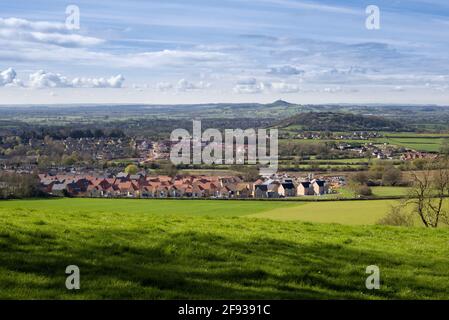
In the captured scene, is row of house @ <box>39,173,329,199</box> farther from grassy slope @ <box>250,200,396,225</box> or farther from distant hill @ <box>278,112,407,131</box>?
distant hill @ <box>278,112,407,131</box>

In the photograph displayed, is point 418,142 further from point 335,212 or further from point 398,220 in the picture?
point 398,220

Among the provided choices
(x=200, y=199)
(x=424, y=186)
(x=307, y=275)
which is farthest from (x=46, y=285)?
(x=200, y=199)

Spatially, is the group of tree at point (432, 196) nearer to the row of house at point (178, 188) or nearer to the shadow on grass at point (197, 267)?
the shadow on grass at point (197, 267)

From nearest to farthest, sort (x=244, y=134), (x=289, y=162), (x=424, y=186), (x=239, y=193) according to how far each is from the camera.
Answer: (x=424, y=186) < (x=239, y=193) < (x=289, y=162) < (x=244, y=134)

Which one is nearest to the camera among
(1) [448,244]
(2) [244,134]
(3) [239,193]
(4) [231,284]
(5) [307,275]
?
(4) [231,284]

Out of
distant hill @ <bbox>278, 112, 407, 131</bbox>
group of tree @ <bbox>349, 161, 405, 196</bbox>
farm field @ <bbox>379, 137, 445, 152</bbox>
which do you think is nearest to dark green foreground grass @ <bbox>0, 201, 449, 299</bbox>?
group of tree @ <bbox>349, 161, 405, 196</bbox>
